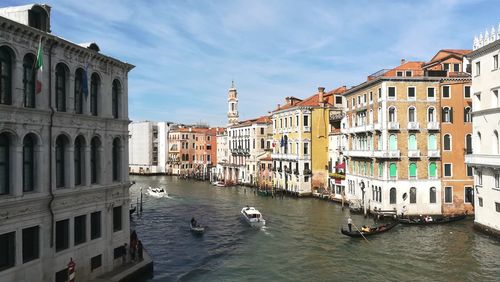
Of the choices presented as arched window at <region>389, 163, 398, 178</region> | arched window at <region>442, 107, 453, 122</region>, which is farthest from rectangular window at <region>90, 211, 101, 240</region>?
arched window at <region>442, 107, 453, 122</region>

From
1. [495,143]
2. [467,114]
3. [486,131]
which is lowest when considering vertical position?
[495,143]

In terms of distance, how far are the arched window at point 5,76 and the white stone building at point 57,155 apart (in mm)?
27

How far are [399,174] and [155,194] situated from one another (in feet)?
90.7

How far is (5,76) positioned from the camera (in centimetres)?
1257

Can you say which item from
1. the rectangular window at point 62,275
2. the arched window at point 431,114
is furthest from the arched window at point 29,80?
the arched window at point 431,114

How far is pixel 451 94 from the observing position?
32.2 meters

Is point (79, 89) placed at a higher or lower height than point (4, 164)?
higher

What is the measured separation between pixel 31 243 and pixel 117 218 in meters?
4.61

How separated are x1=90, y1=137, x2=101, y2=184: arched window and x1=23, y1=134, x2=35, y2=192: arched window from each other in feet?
9.83

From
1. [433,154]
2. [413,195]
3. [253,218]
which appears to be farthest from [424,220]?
[253,218]

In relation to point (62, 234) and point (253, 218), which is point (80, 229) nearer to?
point (62, 234)

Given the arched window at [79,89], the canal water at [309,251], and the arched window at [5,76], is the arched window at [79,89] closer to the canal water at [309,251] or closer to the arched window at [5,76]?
the arched window at [5,76]

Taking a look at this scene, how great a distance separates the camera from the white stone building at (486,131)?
24219 mm

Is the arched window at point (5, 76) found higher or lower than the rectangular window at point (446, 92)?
lower
